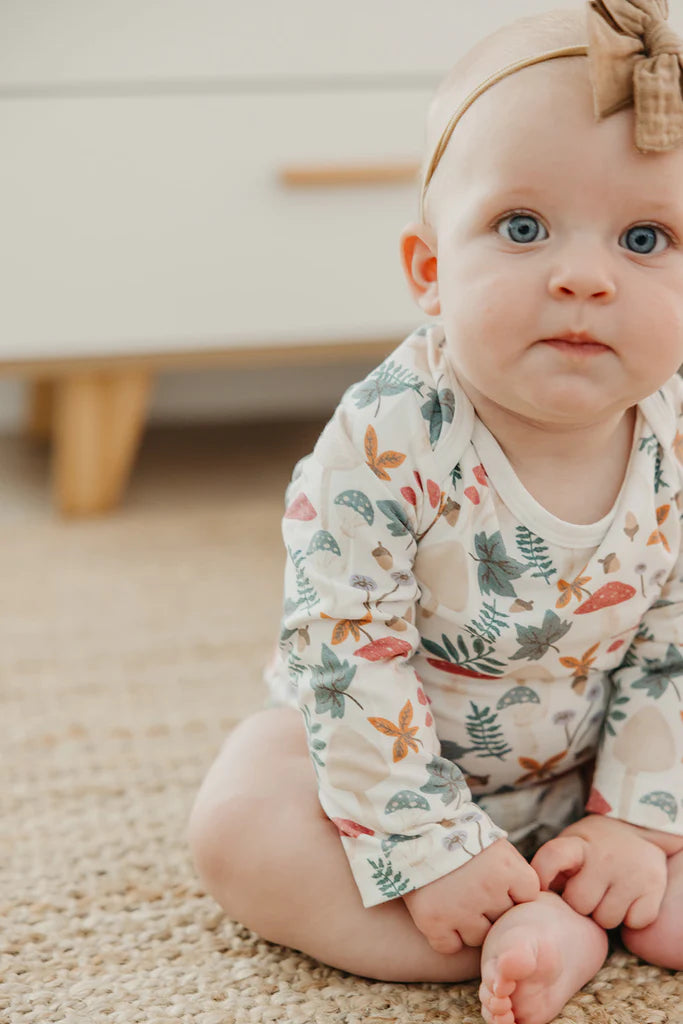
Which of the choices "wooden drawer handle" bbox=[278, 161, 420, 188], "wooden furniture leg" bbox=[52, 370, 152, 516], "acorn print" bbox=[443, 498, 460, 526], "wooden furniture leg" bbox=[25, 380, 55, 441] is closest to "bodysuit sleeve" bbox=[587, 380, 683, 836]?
"acorn print" bbox=[443, 498, 460, 526]

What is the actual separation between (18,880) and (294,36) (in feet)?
2.95

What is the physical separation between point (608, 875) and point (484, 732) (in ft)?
0.30

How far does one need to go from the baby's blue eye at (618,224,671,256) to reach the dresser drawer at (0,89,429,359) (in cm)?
78

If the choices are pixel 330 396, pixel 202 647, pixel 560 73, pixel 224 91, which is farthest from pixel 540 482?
pixel 330 396

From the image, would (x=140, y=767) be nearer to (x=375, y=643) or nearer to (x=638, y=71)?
(x=375, y=643)

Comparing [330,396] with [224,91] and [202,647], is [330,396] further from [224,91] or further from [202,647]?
[202,647]

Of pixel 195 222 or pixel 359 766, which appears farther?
pixel 195 222

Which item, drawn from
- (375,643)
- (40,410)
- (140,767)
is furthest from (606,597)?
(40,410)

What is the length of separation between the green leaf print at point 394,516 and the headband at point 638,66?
193 millimetres

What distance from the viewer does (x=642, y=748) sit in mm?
637

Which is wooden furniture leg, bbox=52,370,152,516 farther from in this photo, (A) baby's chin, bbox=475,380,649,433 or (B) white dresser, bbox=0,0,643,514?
(A) baby's chin, bbox=475,380,649,433

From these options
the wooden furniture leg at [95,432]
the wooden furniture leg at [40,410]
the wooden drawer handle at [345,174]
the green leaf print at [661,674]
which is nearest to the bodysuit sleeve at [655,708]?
the green leaf print at [661,674]

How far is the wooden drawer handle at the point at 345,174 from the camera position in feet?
4.12

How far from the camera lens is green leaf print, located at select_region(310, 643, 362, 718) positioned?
0.58 metres
